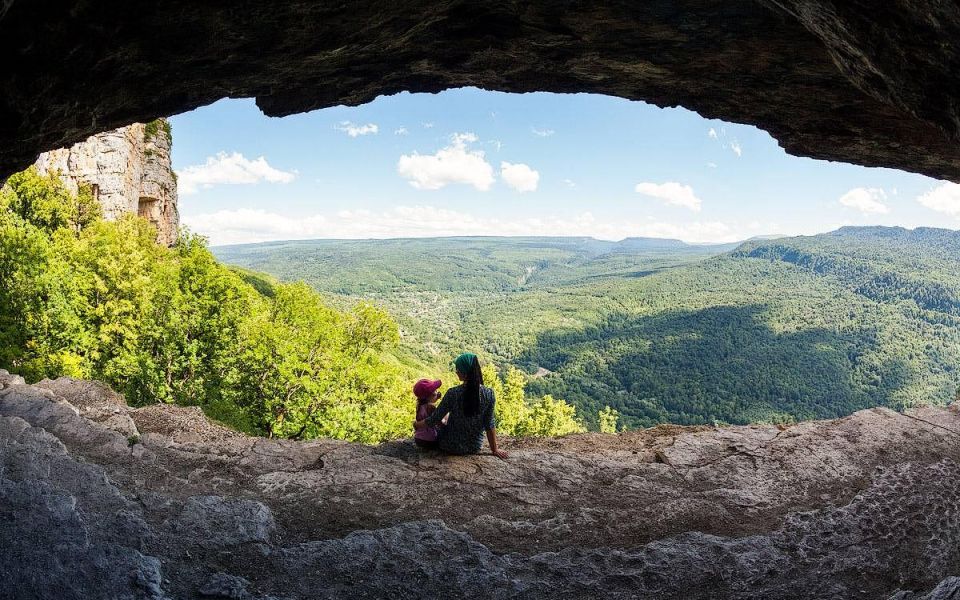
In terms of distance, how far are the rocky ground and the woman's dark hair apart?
1.12 m

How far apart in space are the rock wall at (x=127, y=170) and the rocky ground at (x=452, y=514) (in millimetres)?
27813

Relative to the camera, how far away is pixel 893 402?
141 m

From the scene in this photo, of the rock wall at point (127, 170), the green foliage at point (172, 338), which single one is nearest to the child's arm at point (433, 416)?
the green foliage at point (172, 338)

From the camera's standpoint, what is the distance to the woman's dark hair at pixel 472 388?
8.88m

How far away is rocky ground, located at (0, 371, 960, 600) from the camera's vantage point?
6098 mm

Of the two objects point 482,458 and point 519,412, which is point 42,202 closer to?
point 482,458

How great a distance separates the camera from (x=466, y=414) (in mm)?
9305

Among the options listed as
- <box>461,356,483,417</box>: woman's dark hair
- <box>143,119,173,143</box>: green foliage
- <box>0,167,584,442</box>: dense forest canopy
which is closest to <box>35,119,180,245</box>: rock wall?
<box>143,119,173,143</box>: green foliage

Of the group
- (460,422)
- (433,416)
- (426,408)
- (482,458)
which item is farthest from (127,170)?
(482,458)

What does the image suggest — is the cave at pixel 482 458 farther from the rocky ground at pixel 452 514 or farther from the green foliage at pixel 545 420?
the green foliage at pixel 545 420

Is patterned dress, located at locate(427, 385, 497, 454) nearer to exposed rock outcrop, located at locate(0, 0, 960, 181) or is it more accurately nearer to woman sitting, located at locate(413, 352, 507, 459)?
woman sitting, located at locate(413, 352, 507, 459)

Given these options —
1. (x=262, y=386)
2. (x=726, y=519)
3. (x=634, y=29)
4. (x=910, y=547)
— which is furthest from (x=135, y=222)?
(x=910, y=547)

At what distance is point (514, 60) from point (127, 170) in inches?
1464

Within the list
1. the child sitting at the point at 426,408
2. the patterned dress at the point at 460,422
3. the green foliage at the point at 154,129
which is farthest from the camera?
the green foliage at the point at 154,129
